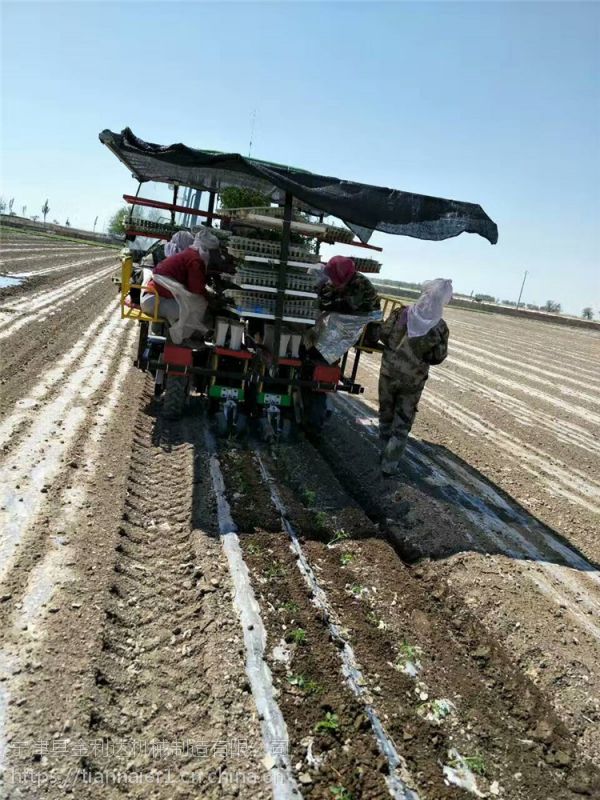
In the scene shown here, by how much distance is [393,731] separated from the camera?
A: 111 inches

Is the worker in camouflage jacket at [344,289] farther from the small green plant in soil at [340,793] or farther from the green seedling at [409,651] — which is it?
the small green plant in soil at [340,793]

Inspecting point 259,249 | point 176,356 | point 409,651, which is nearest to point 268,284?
point 259,249

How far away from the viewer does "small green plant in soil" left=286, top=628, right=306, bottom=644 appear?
10.9 ft

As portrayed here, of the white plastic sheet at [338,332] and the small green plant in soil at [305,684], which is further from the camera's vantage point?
the white plastic sheet at [338,332]

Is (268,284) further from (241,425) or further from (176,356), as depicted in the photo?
(241,425)

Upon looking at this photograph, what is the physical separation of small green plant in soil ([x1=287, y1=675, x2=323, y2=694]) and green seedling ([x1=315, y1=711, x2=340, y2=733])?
0.57 ft

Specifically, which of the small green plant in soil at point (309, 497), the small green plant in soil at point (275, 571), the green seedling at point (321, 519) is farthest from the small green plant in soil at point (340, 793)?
the small green plant in soil at point (309, 497)

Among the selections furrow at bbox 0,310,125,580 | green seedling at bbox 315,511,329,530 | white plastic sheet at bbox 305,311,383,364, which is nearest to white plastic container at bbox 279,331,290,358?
white plastic sheet at bbox 305,311,383,364

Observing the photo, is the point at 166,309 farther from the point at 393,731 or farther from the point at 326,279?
the point at 393,731

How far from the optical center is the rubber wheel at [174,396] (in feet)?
22.3

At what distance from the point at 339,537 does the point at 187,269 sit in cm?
356

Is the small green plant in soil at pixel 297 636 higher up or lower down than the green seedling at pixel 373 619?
higher up

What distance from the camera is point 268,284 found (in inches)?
241

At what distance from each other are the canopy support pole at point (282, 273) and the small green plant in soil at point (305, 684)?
383cm
